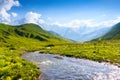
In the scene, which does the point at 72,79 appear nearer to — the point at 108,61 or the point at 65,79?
the point at 65,79

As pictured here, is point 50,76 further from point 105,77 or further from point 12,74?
point 105,77

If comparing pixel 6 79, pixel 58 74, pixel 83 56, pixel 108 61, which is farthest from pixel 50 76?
pixel 83 56

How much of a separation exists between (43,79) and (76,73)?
871cm

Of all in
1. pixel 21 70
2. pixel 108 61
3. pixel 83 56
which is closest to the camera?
pixel 21 70

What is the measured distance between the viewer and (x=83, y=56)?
257 feet

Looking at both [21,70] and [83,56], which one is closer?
[21,70]

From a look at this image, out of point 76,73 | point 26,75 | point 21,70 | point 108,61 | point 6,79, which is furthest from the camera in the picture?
point 108,61

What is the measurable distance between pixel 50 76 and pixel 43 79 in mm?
2778

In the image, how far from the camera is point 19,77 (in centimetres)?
4131

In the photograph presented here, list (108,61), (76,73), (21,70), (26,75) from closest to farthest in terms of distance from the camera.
Answer: (26,75)
(21,70)
(76,73)
(108,61)

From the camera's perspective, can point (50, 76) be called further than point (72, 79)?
Yes

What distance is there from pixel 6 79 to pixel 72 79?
505 inches

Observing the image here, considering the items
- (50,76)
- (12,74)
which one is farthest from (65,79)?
(12,74)

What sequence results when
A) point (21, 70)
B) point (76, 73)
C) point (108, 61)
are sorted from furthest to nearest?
point (108, 61), point (76, 73), point (21, 70)
